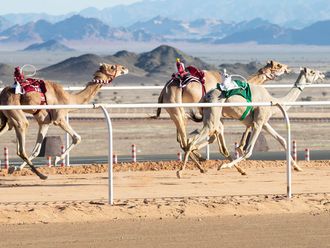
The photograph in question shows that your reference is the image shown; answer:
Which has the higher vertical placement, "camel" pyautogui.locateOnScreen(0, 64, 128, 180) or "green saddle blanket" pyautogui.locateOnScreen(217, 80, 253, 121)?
"green saddle blanket" pyautogui.locateOnScreen(217, 80, 253, 121)

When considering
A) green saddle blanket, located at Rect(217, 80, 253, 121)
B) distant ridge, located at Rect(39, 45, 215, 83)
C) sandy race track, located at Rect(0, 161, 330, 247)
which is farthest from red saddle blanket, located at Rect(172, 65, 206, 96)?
distant ridge, located at Rect(39, 45, 215, 83)

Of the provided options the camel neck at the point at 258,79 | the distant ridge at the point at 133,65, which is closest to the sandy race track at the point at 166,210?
the camel neck at the point at 258,79

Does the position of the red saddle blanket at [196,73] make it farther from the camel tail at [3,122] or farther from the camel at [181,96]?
the camel tail at [3,122]

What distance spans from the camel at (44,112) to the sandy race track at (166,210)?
0.51 metres

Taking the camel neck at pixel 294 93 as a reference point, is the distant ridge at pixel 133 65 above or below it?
below

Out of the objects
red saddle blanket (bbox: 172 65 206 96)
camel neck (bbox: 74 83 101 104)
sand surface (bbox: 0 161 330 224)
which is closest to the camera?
sand surface (bbox: 0 161 330 224)

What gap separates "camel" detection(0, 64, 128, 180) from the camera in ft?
54.6

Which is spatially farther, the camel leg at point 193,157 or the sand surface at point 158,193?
the camel leg at point 193,157

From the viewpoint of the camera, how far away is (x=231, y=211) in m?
13.4

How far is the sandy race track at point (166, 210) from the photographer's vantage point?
38.7ft

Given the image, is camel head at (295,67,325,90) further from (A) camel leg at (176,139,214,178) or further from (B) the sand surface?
(A) camel leg at (176,139,214,178)

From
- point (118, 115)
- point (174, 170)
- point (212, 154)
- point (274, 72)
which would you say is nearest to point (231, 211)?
point (174, 170)

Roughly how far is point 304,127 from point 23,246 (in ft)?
88.8

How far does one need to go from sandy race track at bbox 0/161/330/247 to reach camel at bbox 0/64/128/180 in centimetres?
51
